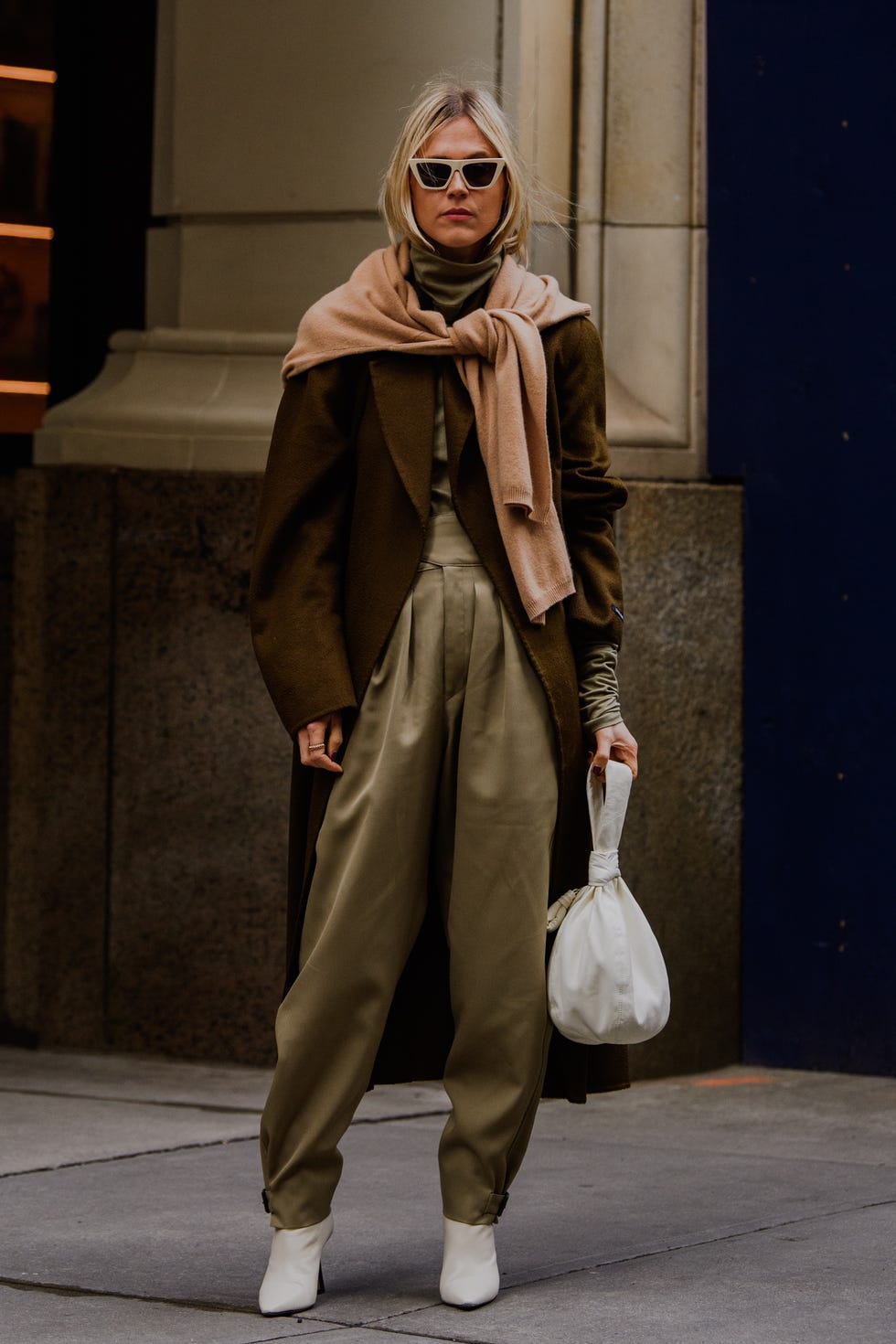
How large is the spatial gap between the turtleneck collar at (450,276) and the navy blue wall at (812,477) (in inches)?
101

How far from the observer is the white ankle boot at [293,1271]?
4000 millimetres

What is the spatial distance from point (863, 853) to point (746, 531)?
97 centimetres

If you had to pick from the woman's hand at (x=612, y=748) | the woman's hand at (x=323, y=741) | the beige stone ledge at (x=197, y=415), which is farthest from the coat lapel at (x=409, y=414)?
the beige stone ledge at (x=197, y=415)

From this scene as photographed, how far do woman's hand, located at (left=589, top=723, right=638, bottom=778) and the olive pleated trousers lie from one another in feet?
0.32

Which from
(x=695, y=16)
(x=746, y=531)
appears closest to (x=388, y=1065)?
(x=746, y=531)

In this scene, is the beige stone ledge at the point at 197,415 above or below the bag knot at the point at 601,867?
above

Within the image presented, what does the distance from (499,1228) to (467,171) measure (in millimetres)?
2089

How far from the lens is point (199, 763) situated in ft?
22.0

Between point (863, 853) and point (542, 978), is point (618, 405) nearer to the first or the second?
point (863, 853)

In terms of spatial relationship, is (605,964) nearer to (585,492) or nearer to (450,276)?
(585,492)

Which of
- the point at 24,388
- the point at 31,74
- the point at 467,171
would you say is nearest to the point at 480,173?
the point at 467,171

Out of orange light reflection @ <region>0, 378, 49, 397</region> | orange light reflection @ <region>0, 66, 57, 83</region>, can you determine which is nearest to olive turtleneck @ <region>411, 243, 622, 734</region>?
orange light reflection @ <region>0, 378, 49, 397</region>

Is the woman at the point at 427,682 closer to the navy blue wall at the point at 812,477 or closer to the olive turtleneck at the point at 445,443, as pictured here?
the olive turtleneck at the point at 445,443

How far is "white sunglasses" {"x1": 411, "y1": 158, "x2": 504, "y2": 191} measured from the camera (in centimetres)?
411
